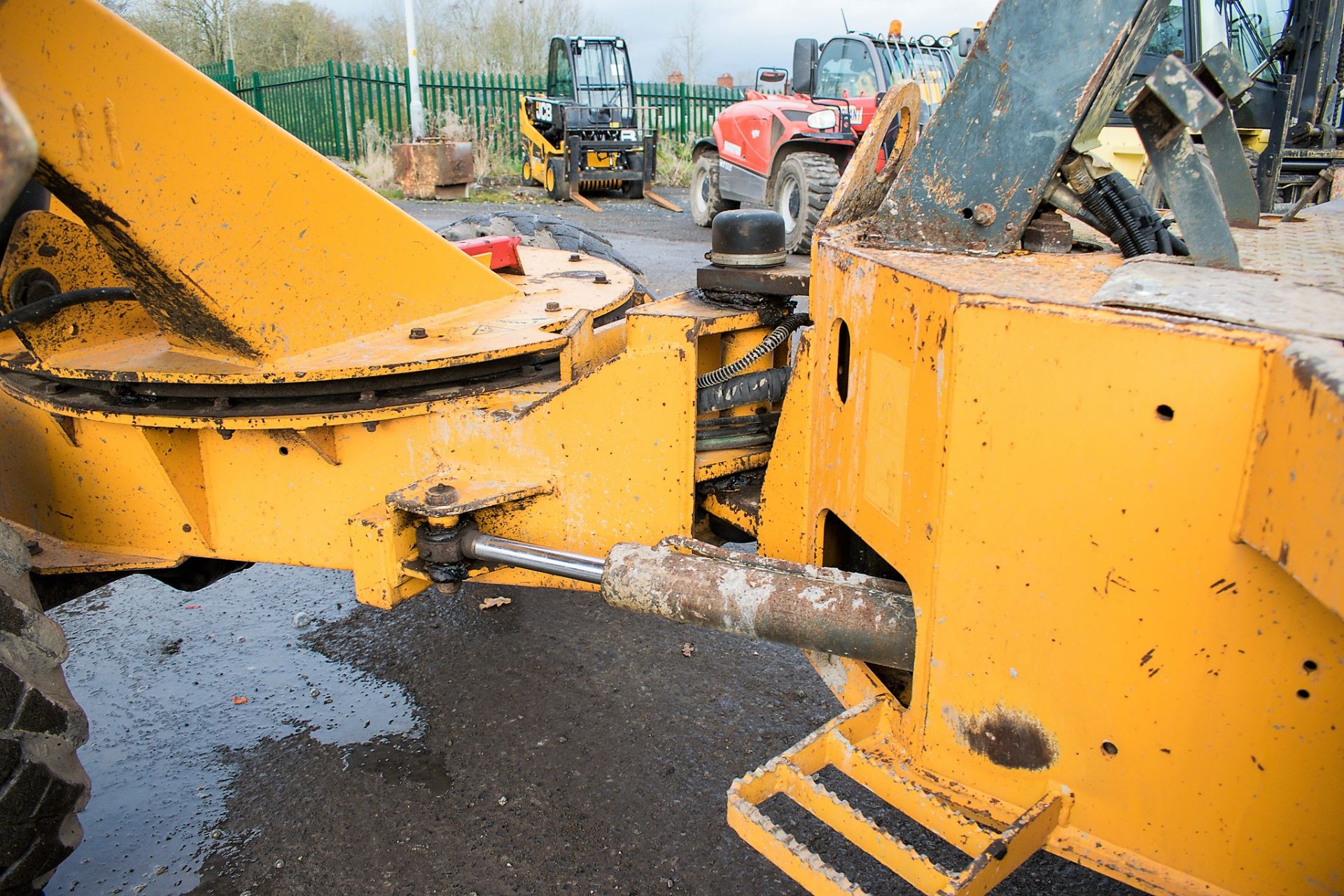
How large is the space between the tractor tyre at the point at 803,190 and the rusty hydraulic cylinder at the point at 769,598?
7165 millimetres

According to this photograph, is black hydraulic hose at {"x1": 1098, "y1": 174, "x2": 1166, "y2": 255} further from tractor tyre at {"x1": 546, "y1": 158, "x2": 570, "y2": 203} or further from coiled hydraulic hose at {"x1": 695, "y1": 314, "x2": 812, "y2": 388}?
tractor tyre at {"x1": 546, "y1": 158, "x2": 570, "y2": 203}

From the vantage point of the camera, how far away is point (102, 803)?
2529 millimetres

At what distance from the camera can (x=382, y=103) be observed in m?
20.7

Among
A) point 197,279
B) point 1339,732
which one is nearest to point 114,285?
point 197,279

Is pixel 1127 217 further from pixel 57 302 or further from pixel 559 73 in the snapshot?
pixel 559 73

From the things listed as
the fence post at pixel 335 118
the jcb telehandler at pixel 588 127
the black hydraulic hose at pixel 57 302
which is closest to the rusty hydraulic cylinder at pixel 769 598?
the black hydraulic hose at pixel 57 302

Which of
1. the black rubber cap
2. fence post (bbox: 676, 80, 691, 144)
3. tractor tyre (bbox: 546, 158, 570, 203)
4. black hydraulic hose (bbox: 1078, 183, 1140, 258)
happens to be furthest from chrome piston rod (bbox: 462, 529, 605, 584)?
fence post (bbox: 676, 80, 691, 144)

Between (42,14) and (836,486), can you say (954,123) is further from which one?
(42,14)

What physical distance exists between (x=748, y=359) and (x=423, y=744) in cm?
148

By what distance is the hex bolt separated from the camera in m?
2.19

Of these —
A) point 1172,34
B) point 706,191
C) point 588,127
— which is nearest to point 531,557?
point 1172,34

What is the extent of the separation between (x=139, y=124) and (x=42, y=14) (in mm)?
229

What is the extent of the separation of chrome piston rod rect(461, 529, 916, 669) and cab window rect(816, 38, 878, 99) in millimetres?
10004

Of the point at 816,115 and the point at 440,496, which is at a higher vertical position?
the point at 816,115
